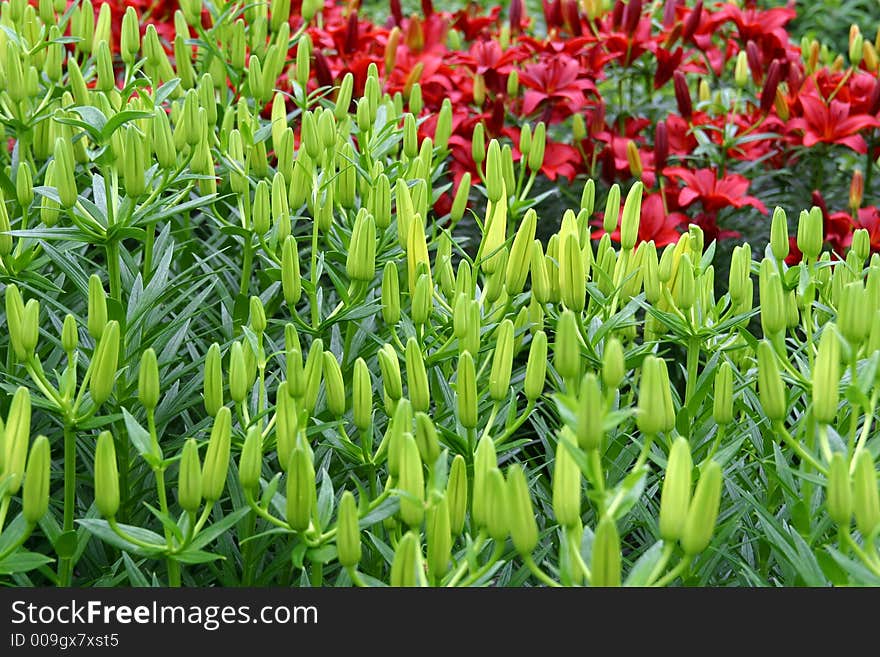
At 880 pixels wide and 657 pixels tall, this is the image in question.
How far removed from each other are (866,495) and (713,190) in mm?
1408

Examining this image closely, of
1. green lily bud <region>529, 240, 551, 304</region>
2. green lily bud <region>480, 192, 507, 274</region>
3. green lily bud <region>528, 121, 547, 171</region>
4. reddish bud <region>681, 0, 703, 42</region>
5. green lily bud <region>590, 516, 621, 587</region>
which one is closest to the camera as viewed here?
green lily bud <region>590, 516, 621, 587</region>

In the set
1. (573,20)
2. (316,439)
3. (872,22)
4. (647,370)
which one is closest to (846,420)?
(647,370)

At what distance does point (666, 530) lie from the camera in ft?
2.85

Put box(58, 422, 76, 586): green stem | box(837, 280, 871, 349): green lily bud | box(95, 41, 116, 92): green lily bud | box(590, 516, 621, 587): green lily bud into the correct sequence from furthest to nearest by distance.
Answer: box(95, 41, 116, 92): green lily bud, box(58, 422, 76, 586): green stem, box(837, 280, 871, 349): green lily bud, box(590, 516, 621, 587): green lily bud

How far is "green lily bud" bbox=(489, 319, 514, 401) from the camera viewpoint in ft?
3.68

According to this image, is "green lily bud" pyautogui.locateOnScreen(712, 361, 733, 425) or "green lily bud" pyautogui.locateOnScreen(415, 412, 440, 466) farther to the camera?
"green lily bud" pyautogui.locateOnScreen(712, 361, 733, 425)

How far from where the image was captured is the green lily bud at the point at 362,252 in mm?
1251

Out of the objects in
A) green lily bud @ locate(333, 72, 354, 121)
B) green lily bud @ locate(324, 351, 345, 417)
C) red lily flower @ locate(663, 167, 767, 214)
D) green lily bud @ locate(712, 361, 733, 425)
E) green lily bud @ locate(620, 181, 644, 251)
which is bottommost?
red lily flower @ locate(663, 167, 767, 214)

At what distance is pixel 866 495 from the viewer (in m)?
0.87

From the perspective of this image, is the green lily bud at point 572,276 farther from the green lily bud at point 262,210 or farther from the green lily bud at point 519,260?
the green lily bud at point 262,210

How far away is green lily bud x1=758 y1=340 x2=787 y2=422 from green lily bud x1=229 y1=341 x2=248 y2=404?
49 centimetres

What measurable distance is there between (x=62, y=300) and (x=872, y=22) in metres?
4.42

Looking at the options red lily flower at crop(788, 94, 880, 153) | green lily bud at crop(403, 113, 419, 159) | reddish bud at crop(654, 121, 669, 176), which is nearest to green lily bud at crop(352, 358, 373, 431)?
green lily bud at crop(403, 113, 419, 159)

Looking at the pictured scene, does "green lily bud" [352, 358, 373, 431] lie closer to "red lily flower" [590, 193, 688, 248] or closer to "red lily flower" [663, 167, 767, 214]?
"red lily flower" [590, 193, 688, 248]
